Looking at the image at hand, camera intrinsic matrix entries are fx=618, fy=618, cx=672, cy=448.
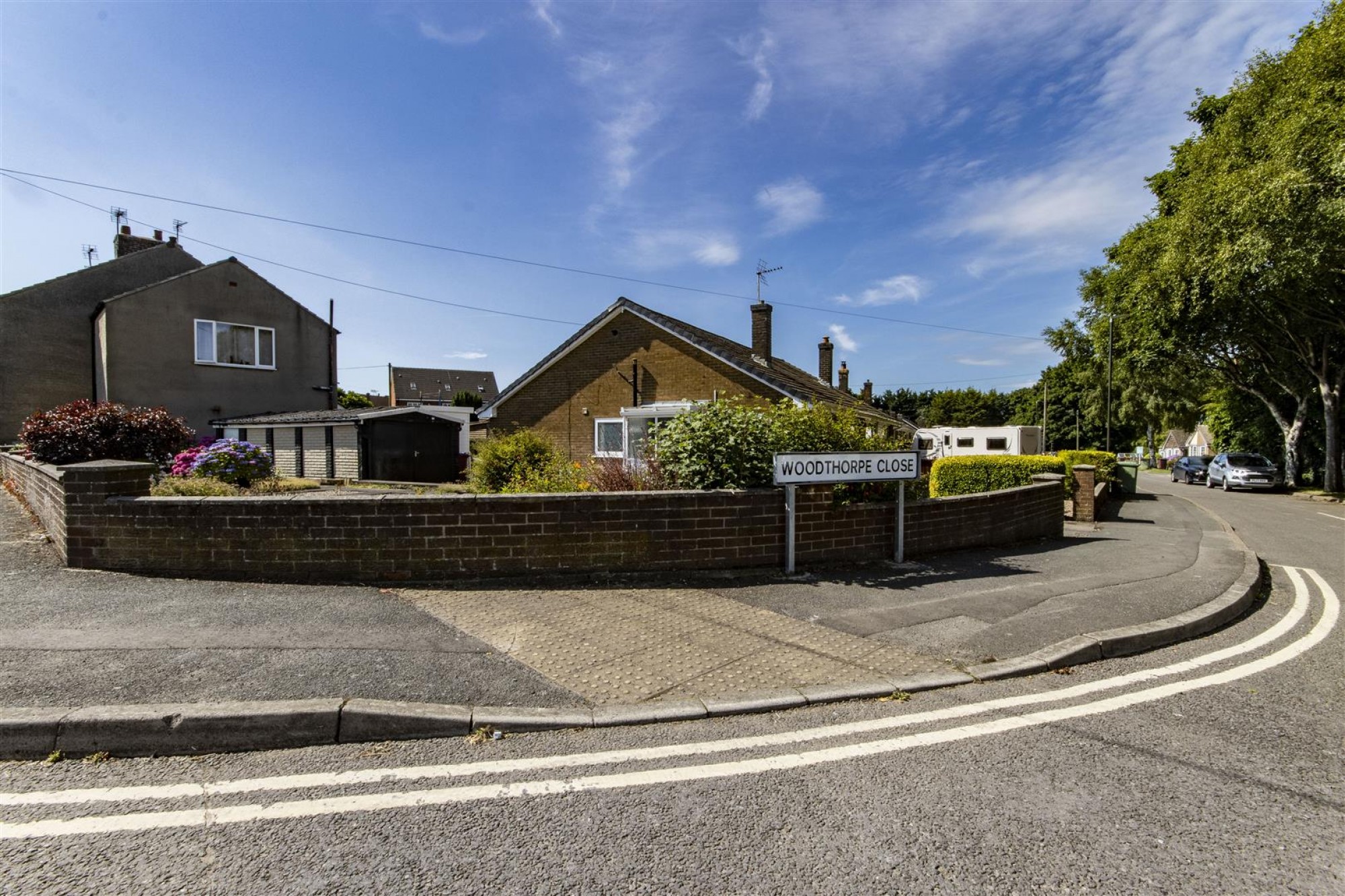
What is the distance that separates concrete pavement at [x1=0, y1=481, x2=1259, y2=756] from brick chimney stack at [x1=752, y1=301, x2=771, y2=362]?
535 inches

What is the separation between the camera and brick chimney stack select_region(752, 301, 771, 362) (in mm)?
20047

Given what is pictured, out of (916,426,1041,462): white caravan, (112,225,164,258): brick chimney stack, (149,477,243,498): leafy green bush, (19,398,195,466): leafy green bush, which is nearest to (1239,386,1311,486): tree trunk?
(916,426,1041,462): white caravan

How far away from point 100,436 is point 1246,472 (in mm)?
37536

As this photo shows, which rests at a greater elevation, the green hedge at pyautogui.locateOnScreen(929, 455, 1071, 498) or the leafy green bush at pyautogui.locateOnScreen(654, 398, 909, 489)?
the leafy green bush at pyautogui.locateOnScreen(654, 398, 909, 489)

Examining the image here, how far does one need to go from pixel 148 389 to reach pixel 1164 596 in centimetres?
2831

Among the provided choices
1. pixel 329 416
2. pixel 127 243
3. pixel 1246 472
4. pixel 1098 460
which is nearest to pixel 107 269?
pixel 127 243

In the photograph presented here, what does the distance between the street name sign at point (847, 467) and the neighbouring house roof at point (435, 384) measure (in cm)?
5763

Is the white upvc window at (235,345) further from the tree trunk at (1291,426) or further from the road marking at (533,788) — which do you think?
the tree trunk at (1291,426)

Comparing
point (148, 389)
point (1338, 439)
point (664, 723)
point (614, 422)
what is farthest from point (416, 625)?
point (1338, 439)

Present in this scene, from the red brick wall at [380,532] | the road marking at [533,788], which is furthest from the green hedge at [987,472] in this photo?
the road marking at [533,788]

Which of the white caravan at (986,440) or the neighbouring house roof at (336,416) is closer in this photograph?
the neighbouring house roof at (336,416)

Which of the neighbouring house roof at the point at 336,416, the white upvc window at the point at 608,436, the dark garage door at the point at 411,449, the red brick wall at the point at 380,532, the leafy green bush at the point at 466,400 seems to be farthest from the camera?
the leafy green bush at the point at 466,400

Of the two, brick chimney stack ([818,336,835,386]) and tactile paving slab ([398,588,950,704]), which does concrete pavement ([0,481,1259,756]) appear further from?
brick chimney stack ([818,336,835,386])

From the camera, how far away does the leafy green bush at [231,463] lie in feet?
36.7
